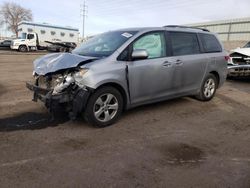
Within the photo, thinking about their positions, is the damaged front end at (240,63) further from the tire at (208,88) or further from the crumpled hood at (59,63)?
the crumpled hood at (59,63)

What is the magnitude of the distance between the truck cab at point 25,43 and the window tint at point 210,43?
1150 inches

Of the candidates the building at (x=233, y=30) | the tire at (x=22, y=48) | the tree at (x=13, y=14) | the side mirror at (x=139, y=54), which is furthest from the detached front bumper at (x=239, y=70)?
the tree at (x=13, y=14)

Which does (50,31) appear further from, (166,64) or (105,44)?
(166,64)

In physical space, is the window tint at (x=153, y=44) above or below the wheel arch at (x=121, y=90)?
above

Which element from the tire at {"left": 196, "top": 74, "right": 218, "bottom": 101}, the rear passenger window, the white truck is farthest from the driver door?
the white truck

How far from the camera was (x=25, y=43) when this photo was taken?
110ft

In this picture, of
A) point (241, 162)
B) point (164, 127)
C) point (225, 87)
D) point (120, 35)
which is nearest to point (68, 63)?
point (120, 35)

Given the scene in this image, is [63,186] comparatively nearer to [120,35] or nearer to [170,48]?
[120,35]

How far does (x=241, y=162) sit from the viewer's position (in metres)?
4.13

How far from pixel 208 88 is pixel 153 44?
7.47 feet

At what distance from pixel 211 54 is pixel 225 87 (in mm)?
2986

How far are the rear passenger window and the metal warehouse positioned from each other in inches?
807

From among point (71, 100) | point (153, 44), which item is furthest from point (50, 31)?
point (71, 100)

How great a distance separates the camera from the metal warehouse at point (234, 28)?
26.0 metres
